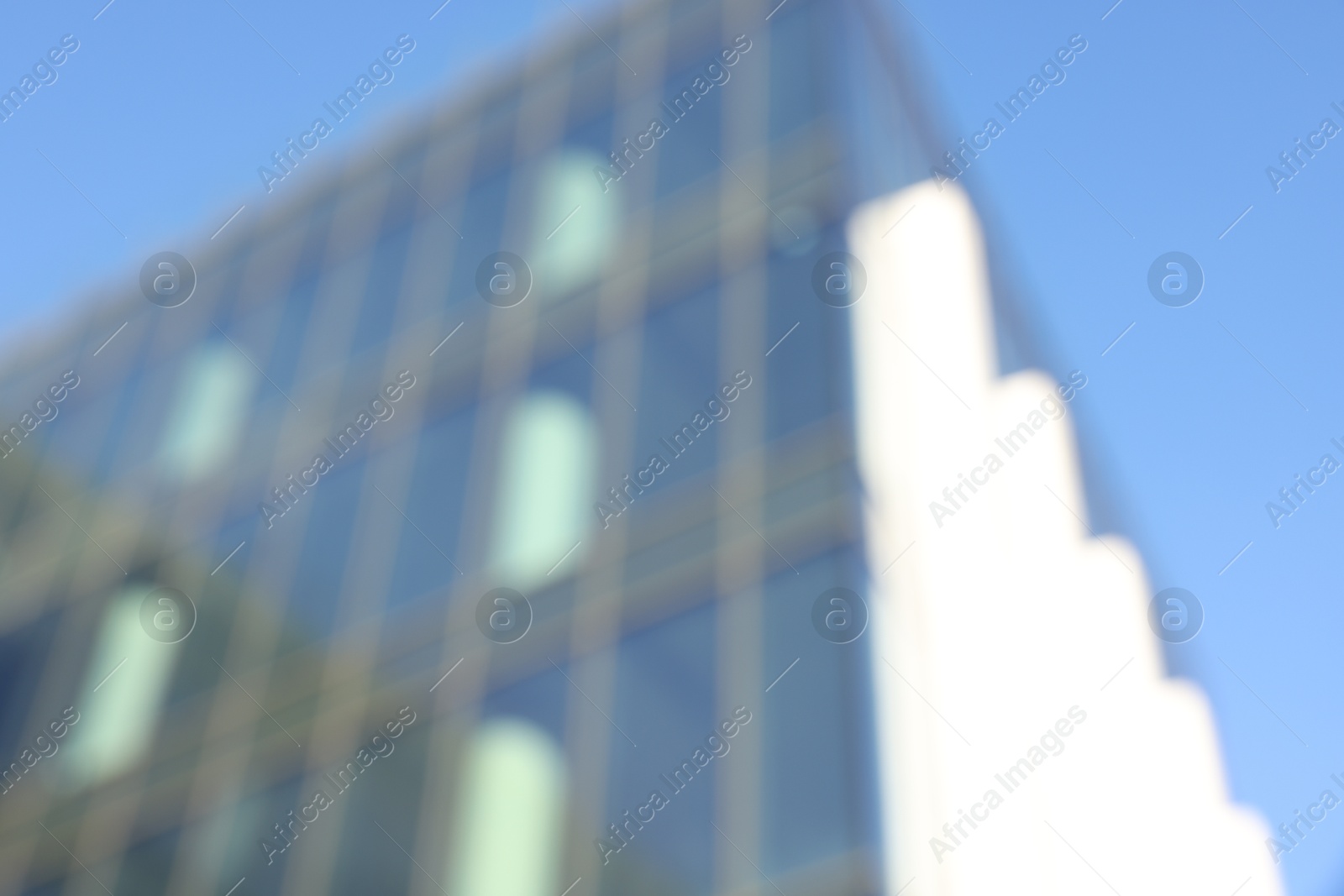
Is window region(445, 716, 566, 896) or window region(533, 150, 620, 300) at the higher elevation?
window region(533, 150, 620, 300)

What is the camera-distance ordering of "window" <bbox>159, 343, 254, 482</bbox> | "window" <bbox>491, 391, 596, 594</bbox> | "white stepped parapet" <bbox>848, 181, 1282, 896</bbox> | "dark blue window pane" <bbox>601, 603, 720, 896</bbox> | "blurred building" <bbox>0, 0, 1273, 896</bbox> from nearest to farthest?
"dark blue window pane" <bbox>601, 603, 720, 896</bbox> < "blurred building" <bbox>0, 0, 1273, 896</bbox> < "white stepped parapet" <bbox>848, 181, 1282, 896</bbox> < "window" <bbox>491, 391, 596, 594</bbox> < "window" <bbox>159, 343, 254, 482</bbox>

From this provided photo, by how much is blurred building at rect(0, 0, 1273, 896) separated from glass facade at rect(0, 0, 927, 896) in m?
0.04

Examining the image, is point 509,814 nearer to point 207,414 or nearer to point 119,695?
point 119,695

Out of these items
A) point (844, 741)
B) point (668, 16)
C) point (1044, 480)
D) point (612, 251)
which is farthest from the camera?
point (1044, 480)

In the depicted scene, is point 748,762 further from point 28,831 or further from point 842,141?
point 28,831

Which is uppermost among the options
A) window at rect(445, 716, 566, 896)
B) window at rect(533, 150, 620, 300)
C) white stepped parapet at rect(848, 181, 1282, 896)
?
window at rect(533, 150, 620, 300)

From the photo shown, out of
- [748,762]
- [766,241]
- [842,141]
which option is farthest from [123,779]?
[842,141]

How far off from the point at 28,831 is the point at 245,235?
29.1 feet

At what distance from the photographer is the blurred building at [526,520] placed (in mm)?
10266

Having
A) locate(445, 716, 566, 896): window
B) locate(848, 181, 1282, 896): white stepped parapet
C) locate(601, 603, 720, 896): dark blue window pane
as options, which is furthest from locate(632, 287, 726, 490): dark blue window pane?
locate(445, 716, 566, 896): window

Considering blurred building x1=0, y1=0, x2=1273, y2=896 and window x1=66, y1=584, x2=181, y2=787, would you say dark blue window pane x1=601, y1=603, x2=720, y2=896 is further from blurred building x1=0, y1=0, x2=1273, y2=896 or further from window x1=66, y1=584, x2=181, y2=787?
window x1=66, y1=584, x2=181, y2=787

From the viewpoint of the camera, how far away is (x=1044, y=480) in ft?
61.2

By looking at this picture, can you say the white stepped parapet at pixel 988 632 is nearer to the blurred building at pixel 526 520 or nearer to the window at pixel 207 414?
the blurred building at pixel 526 520

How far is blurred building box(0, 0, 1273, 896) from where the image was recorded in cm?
1027
